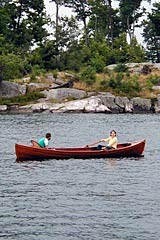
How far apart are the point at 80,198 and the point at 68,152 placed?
12.2 metres

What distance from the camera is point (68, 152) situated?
4038cm

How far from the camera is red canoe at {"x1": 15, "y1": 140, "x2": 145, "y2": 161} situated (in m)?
39.9

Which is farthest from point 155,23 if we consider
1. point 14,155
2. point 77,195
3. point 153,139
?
point 77,195

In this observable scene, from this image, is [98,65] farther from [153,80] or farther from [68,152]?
Answer: [68,152]

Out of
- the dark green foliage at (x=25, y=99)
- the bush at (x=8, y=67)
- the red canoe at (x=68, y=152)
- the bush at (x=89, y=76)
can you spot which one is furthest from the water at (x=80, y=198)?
the bush at (x=8, y=67)

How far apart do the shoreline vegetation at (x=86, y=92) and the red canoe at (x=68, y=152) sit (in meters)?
41.4

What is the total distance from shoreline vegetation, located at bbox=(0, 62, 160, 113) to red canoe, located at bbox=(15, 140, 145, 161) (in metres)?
41.4

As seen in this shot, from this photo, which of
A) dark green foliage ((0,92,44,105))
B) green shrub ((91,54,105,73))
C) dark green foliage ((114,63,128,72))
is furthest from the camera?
green shrub ((91,54,105,73))

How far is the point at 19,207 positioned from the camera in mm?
26562

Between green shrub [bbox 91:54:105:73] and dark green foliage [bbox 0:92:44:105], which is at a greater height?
green shrub [bbox 91:54:105:73]

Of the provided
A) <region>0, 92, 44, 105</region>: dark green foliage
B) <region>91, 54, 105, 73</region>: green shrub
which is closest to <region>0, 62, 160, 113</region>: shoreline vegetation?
<region>0, 92, 44, 105</region>: dark green foliage

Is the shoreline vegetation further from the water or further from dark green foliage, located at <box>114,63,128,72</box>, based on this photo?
the water

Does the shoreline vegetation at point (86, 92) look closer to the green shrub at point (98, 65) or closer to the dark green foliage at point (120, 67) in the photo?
the dark green foliage at point (120, 67)

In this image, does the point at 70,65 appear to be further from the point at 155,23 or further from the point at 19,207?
the point at 19,207
